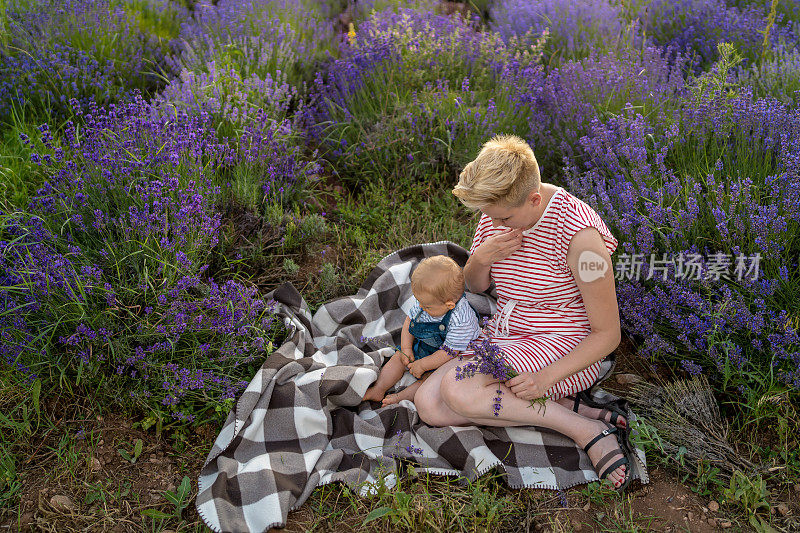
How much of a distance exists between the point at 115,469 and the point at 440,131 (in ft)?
7.58

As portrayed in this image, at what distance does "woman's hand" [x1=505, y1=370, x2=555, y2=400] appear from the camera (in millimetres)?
2367

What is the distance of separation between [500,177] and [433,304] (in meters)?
0.66

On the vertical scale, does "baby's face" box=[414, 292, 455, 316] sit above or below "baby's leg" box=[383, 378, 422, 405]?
above

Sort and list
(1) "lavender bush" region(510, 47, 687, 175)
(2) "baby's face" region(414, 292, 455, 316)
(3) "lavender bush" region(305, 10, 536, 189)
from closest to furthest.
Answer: (2) "baby's face" region(414, 292, 455, 316) → (1) "lavender bush" region(510, 47, 687, 175) → (3) "lavender bush" region(305, 10, 536, 189)

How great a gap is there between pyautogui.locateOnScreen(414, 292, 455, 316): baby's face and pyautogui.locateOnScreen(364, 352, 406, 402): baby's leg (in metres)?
0.31

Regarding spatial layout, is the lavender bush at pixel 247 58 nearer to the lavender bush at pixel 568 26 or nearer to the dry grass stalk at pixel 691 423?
the lavender bush at pixel 568 26

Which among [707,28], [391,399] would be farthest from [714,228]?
[707,28]

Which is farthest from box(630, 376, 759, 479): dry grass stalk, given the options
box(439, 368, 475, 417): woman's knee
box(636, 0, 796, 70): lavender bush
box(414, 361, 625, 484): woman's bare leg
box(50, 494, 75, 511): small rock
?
box(636, 0, 796, 70): lavender bush

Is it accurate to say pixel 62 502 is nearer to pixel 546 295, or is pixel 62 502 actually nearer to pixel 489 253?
pixel 489 253

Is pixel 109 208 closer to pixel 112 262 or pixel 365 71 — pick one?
pixel 112 262

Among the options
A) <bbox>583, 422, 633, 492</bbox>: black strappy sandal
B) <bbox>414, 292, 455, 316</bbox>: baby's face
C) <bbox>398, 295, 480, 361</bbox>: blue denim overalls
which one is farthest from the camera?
<bbox>398, 295, 480, 361</bbox>: blue denim overalls

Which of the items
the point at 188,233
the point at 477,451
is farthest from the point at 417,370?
the point at 188,233

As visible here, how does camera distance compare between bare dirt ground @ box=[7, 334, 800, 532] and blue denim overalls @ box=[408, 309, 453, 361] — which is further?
blue denim overalls @ box=[408, 309, 453, 361]

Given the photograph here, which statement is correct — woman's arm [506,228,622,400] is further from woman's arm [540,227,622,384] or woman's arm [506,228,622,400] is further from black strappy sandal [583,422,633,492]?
black strappy sandal [583,422,633,492]
